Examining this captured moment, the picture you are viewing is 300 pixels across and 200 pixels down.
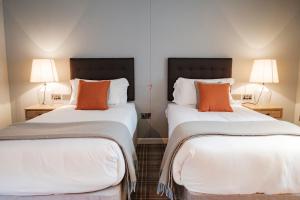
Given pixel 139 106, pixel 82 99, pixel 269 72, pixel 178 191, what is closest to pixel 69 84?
pixel 82 99

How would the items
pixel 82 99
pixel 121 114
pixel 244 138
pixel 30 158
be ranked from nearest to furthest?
1. pixel 30 158
2. pixel 244 138
3. pixel 121 114
4. pixel 82 99

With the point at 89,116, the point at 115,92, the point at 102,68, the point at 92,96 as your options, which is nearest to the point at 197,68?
the point at 115,92

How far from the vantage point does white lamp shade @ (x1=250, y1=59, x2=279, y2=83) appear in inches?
136

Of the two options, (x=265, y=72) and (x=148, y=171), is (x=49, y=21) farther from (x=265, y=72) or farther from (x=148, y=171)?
(x=265, y=72)

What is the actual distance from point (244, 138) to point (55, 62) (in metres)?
3.04

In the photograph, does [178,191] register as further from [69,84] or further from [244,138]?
[69,84]

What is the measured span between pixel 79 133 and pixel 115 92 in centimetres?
151

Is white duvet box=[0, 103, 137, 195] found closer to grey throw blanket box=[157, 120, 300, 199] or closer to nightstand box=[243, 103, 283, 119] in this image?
grey throw blanket box=[157, 120, 300, 199]

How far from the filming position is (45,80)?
3.49 metres

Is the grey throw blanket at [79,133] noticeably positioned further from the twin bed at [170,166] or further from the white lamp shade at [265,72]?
the white lamp shade at [265,72]

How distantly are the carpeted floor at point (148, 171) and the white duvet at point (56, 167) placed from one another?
645 mm

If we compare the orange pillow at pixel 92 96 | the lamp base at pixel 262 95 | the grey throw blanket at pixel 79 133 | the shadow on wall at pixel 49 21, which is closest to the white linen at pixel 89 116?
the orange pillow at pixel 92 96

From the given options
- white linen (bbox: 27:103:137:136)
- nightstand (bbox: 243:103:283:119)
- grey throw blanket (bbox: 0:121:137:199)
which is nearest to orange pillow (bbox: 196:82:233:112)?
nightstand (bbox: 243:103:283:119)

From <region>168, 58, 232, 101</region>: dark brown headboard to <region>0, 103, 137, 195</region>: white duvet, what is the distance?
2.13m
